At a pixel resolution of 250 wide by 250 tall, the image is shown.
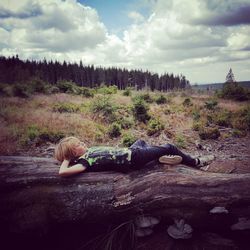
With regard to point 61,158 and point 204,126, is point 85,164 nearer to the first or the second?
point 61,158

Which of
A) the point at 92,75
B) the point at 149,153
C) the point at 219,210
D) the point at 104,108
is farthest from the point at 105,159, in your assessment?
the point at 92,75

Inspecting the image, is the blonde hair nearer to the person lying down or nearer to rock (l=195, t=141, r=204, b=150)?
the person lying down

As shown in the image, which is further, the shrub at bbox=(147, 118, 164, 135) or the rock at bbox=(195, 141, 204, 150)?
the shrub at bbox=(147, 118, 164, 135)

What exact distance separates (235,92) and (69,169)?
72.6 feet

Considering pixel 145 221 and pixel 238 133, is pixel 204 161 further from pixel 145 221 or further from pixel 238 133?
pixel 238 133

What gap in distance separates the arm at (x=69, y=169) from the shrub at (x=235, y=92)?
21308 mm

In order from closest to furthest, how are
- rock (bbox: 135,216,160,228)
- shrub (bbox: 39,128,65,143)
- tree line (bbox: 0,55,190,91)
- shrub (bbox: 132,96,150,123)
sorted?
rock (bbox: 135,216,160,228) < shrub (bbox: 39,128,65,143) < shrub (bbox: 132,96,150,123) < tree line (bbox: 0,55,190,91)

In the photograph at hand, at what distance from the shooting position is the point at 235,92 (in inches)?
851

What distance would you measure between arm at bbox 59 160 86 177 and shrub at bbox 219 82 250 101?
2131cm

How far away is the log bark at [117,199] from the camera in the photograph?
277 centimetres

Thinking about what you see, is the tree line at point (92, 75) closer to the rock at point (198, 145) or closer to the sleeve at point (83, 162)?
the rock at point (198, 145)

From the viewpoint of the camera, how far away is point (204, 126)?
10.5 metres

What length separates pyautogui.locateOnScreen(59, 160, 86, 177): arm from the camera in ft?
9.50

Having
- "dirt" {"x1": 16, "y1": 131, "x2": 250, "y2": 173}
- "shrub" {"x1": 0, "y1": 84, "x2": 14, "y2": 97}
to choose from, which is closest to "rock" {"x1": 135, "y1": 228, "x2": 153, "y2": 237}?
"dirt" {"x1": 16, "y1": 131, "x2": 250, "y2": 173}
